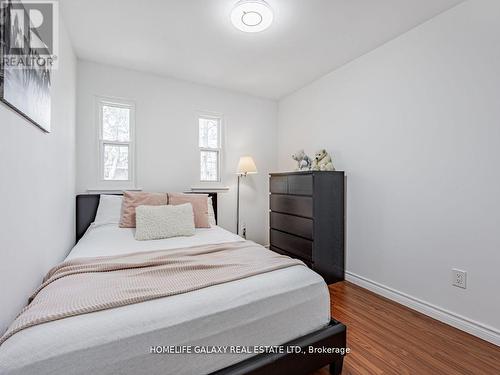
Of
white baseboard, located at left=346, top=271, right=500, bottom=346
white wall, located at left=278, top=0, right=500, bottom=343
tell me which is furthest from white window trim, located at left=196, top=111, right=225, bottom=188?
white baseboard, located at left=346, top=271, right=500, bottom=346

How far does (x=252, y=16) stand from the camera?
1.96 meters

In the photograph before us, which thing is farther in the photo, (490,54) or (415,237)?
(415,237)

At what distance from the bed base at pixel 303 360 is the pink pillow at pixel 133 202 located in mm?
1827

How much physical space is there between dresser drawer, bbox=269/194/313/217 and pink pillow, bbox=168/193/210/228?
97 centimetres

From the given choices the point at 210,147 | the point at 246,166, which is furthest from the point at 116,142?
the point at 246,166

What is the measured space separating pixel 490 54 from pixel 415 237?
1459mm

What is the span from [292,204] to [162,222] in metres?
1.48

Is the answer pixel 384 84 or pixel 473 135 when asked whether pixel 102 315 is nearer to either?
pixel 473 135

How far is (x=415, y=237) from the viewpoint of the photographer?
2.17 m

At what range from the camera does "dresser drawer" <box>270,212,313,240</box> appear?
8.85 feet

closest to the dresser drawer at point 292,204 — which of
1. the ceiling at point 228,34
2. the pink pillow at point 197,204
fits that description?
the pink pillow at point 197,204

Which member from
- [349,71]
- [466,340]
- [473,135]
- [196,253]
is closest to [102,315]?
[196,253]

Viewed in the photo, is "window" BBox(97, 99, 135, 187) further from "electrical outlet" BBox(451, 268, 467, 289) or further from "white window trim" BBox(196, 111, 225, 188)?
"electrical outlet" BBox(451, 268, 467, 289)

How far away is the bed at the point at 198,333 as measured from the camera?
81cm
